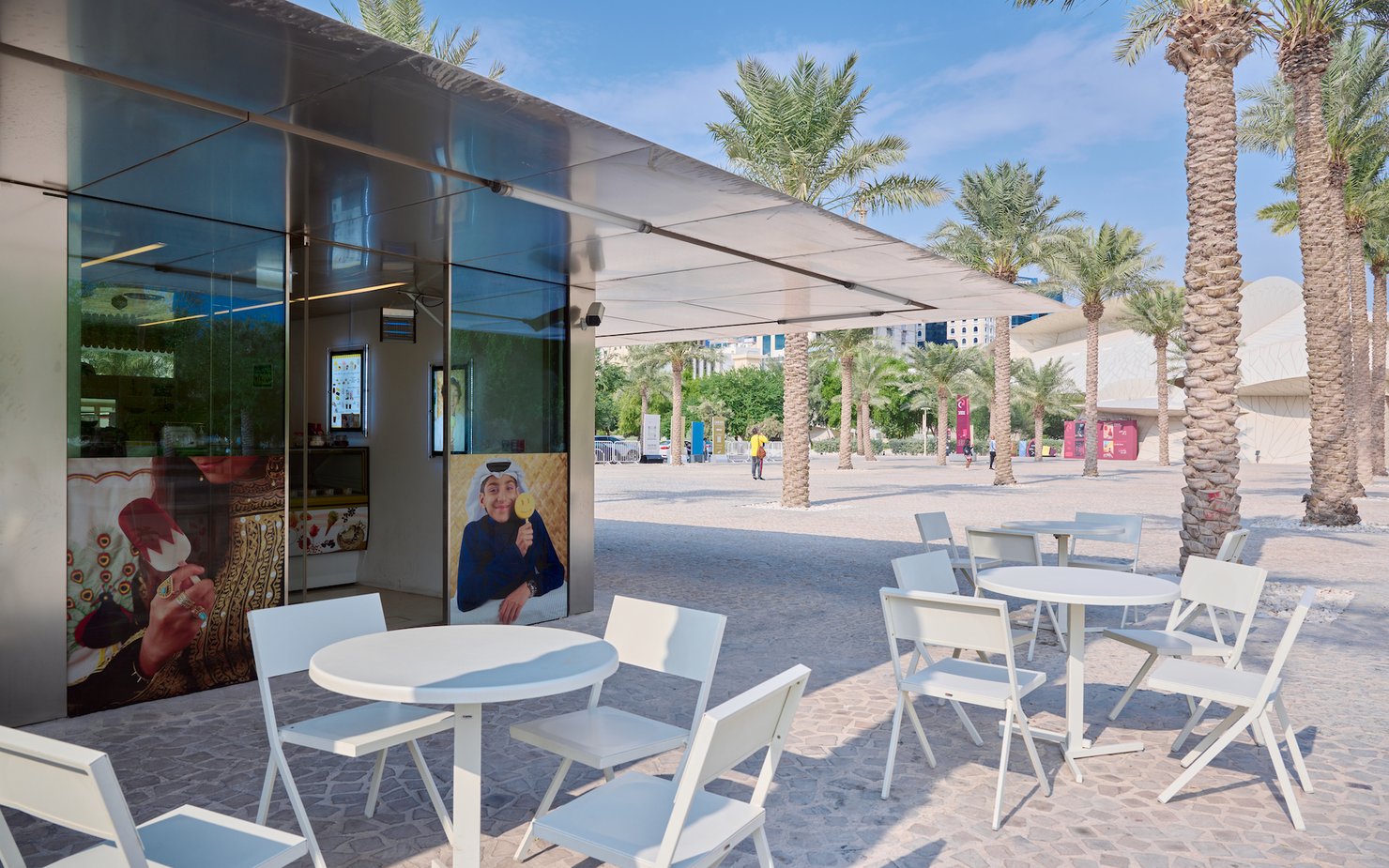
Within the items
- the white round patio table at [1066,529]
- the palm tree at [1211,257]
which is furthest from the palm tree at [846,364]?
the white round patio table at [1066,529]

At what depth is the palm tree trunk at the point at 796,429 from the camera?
18.0m

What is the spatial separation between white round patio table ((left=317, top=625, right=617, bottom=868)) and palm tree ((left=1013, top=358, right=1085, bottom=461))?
4849cm

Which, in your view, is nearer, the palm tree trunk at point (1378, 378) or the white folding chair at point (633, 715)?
the white folding chair at point (633, 715)

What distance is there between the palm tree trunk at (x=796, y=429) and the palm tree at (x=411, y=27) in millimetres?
7668

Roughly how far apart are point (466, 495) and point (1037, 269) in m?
27.3

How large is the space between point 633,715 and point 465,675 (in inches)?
34.8

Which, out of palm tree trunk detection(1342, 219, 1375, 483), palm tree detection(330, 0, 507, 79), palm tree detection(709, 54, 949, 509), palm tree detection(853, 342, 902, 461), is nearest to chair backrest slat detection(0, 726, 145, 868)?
palm tree detection(709, 54, 949, 509)

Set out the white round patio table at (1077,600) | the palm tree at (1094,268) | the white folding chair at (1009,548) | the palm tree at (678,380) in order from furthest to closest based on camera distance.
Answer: the palm tree at (678,380)
the palm tree at (1094,268)
the white folding chair at (1009,548)
the white round patio table at (1077,600)

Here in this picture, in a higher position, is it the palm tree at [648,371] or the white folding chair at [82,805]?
the palm tree at [648,371]

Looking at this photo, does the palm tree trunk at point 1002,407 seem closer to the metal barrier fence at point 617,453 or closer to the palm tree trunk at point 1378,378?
the palm tree trunk at point 1378,378

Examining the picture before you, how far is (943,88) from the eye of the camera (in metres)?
24.3

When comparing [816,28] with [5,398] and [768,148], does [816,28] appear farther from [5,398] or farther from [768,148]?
[5,398]

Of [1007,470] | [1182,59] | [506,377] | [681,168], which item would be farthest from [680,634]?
[1007,470]

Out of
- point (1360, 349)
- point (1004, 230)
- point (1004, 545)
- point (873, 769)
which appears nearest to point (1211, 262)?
point (1004, 545)
